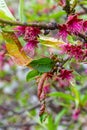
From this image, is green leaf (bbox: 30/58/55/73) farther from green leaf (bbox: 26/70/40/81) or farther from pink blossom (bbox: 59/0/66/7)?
pink blossom (bbox: 59/0/66/7)

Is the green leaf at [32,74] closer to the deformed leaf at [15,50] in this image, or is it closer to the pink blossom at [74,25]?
the deformed leaf at [15,50]

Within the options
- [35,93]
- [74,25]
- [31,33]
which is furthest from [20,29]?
[35,93]

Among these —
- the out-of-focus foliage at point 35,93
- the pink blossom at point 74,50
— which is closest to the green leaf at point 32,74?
the out-of-focus foliage at point 35,93

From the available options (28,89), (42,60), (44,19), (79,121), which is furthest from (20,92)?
(42,60)

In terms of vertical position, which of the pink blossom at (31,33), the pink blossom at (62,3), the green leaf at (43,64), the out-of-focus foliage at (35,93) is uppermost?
the pink blossom at (62,3)

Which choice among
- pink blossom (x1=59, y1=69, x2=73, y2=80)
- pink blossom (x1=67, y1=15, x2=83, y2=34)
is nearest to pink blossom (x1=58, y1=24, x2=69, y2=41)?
pink blossom (x1=67, y1=15, x2=83, y2=34)

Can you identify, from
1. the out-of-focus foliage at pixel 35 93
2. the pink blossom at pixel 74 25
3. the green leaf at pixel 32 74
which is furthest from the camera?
the out-of-focus foliage at pixel 35 93
